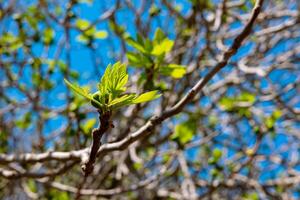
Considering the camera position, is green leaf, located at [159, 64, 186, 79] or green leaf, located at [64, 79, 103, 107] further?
green leaf, located at [159, 64, 186, 79]

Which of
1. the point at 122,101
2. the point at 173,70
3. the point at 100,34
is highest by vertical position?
the point at 100,34

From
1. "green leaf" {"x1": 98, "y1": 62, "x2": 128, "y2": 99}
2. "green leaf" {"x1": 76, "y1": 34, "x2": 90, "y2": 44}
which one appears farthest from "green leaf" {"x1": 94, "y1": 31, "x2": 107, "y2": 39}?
"green leaf" {"x1": 98, "y1": 62, "x2": 128, "y2": 99}

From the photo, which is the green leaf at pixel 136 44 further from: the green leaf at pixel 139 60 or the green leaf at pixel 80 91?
the green leaf at pixel 80 91

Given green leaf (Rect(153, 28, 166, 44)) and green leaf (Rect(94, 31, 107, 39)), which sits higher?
green leaf (Rect(94, 31, 107, 39))

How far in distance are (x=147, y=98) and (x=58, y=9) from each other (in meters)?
3.53

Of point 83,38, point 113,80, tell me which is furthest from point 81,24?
point 113,80

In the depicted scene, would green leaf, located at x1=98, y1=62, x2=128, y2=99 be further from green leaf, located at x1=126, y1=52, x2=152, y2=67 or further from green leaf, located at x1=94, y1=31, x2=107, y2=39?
green leaf, located at x1=94, y1=31, x2=107, y2=39

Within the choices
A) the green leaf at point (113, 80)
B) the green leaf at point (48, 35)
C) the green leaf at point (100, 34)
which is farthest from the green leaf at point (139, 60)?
the green leaf at point (48, 35)

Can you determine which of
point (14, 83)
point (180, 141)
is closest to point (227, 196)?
point (180, 141)

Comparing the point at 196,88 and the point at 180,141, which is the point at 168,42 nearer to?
the point at 196,88

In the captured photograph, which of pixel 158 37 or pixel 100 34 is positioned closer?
pixel 158 37

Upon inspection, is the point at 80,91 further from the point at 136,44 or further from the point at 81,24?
the point at 81,24

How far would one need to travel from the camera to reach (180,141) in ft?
7.28

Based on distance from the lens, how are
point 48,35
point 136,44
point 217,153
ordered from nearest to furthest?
1. point 136,44
2. point 217,153
3. point 48,35
